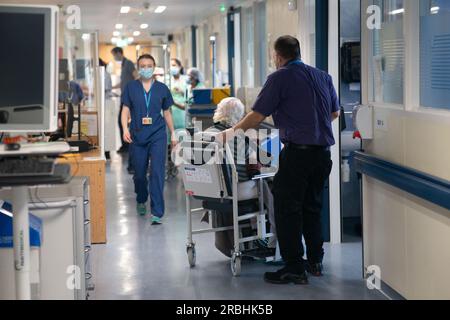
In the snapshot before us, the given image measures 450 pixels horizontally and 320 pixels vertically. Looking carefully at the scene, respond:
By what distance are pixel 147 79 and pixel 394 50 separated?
122 inches

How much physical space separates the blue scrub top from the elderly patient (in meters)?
1.57

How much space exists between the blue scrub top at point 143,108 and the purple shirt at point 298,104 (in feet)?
7.79

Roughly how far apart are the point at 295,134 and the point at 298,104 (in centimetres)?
18

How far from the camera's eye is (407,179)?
4145 millimetres

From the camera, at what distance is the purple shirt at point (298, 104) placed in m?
4.92

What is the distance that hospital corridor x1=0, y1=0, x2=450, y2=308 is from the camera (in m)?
3.36

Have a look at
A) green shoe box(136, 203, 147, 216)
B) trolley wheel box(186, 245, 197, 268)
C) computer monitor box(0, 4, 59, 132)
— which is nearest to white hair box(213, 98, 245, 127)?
trolley wheel box(186, 245, 197, 268)

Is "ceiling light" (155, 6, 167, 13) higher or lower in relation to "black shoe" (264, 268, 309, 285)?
higher

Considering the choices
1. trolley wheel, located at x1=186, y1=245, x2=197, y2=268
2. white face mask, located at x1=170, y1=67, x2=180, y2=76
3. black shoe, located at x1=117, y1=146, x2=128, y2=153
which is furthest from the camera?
black shoe, located at x1=117, y1=146, x2=128, y2=153

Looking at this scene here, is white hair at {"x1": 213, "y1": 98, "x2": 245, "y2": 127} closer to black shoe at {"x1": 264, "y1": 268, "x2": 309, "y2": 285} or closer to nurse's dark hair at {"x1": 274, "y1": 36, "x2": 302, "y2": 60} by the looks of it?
nurse's dark hair at {"x1": 274, "y1": 36, "x2": 302, "y2": 60}

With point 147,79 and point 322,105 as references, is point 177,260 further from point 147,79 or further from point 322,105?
point 147,79

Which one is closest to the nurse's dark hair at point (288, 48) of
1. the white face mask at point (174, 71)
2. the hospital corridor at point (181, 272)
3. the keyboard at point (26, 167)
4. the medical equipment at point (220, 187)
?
the medical equipment at point (220, 187)

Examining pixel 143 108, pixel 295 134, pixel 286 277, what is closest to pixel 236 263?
pixel 286 277

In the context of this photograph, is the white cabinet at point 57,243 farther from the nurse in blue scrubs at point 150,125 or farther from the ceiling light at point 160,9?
the ceiling light at point 160,9
